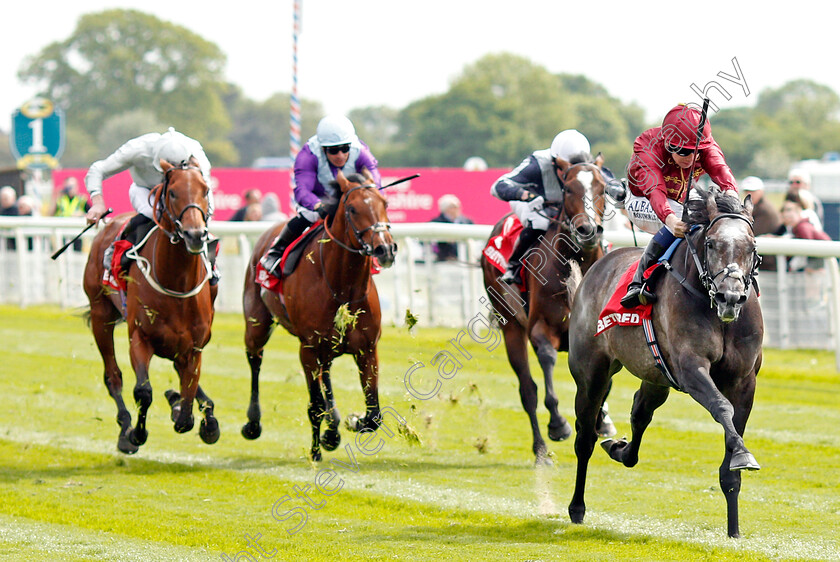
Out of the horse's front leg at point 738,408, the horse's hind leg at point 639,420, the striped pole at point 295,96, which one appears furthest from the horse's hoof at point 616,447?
the striped pole at point 295,96

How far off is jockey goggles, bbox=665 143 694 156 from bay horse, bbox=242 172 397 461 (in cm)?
182

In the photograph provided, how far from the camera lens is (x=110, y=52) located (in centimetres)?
9244

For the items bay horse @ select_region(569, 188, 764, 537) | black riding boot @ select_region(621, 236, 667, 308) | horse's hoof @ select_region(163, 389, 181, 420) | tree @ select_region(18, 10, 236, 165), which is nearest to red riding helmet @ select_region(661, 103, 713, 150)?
bay horse @ select_region(569, 188, 764, 537)

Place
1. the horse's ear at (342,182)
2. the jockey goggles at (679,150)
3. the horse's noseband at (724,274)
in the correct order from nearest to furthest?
the horse's noseband at (724,274), the jockey goggles at (679,150), the horse's ear at (342,182)

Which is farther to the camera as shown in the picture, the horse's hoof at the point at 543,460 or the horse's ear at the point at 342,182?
the horse's hoof at the point at 543,460

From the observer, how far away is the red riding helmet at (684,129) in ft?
19.5

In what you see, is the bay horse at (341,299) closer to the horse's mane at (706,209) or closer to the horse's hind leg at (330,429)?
the horse's hind leg at (330,429)

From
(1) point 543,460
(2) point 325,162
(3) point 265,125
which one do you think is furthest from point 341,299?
(3) point 265,125

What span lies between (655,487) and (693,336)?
181 centimetres

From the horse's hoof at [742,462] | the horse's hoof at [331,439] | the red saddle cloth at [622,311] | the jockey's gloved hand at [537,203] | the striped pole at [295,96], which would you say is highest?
the striped pole at [295,96]

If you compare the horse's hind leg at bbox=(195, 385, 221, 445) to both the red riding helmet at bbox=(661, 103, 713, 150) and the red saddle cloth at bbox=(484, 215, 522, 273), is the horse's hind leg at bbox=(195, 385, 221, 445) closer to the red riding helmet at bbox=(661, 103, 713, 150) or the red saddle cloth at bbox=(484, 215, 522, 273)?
the red saddle cloth at bbox=(484, 215, 522, 273)

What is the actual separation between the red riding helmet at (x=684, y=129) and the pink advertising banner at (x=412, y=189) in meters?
16.7

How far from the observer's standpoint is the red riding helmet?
5.93m

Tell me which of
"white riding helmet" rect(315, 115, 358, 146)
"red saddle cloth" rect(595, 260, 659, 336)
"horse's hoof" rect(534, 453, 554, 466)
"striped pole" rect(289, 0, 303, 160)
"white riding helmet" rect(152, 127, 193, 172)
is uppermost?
"striped pole" rect(289, 0, 303, 160)
